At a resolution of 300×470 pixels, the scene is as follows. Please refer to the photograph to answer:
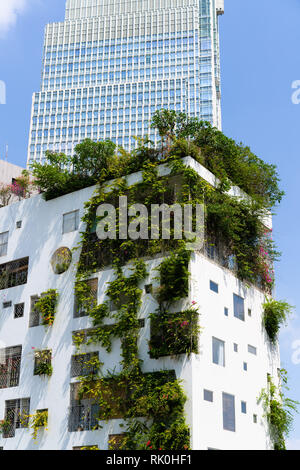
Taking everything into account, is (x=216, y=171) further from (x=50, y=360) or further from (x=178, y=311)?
(x=50, y=360)

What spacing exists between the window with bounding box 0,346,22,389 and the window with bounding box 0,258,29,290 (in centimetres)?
285

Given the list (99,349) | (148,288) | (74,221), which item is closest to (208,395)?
(148,288)

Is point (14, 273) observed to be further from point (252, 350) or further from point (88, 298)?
point (252, 350)

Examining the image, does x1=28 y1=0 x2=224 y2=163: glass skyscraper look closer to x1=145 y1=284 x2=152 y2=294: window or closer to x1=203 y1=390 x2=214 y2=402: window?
x1=145 y1=284 x2=152 y2=294: window

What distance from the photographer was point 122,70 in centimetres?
11312

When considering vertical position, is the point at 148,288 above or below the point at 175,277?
below

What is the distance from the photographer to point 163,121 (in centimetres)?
2620

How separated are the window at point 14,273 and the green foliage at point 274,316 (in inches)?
395

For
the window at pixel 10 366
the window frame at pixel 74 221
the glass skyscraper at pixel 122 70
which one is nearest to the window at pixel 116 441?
the window at pixel 10 366

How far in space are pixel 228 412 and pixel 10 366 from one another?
29.2 ft

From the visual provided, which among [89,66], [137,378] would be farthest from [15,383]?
[89,66]

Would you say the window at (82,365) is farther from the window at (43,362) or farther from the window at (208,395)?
the window at (208,395)

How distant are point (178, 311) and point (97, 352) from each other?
3.53 metres

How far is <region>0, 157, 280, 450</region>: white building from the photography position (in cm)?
2177
